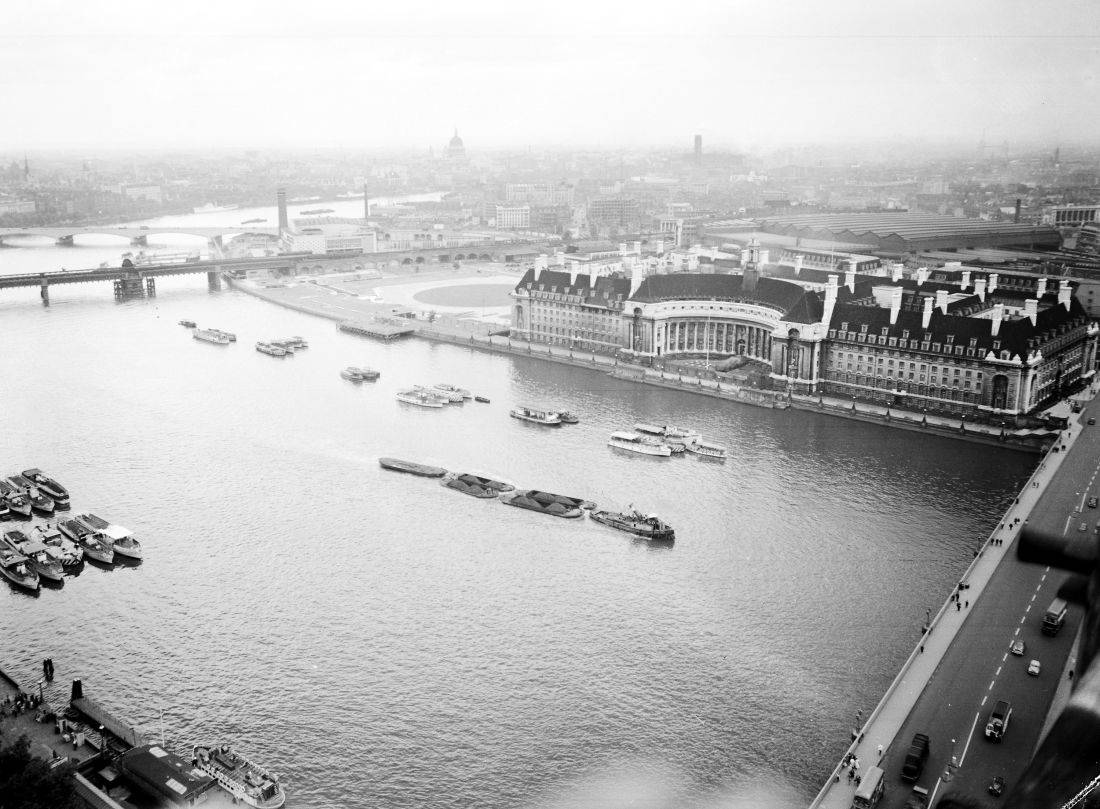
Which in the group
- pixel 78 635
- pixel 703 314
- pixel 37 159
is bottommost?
pixel 78 635

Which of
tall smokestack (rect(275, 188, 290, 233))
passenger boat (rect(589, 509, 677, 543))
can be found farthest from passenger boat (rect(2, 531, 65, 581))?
tall smokestack (rect(275, 188, 290, 233))

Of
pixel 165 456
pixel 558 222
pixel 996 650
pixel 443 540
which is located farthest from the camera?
pixel 558 222

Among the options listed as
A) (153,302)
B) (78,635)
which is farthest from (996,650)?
(153,302)

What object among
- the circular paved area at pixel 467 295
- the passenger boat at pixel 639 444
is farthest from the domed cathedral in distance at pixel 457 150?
the passenger boat at pixel 639 444

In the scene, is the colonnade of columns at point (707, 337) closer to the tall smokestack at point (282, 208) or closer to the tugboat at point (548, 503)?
the tugboat at point (548, 503)

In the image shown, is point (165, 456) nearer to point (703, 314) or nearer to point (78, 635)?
point (78, 635)

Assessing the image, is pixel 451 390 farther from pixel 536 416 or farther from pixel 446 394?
pixel 536 416

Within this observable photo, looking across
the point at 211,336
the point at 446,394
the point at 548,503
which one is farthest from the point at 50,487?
the point at 211,336

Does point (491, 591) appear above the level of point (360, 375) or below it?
below
